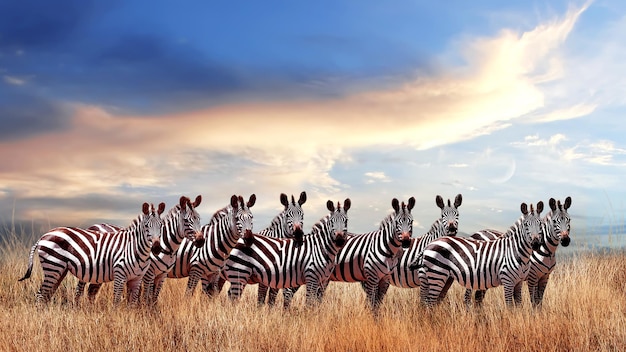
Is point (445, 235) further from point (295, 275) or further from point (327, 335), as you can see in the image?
point (327, 335)

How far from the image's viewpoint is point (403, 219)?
13.0 metres

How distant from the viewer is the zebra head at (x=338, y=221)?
42.1ft

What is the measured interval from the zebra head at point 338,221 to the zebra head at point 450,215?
2.87 metres

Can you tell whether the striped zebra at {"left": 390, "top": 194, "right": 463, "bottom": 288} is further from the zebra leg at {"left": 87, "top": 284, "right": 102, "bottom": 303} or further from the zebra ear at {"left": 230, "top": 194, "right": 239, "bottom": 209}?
the zebra leg at {"left": 87, "top": 284, "right": 102, "bottom": 303}

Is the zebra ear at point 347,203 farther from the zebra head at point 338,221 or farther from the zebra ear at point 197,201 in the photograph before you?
the zebra ear at point 197,201

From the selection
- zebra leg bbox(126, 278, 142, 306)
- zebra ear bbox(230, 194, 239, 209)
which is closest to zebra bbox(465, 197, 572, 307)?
zebra ear bbox(230, 194, 239, 209)

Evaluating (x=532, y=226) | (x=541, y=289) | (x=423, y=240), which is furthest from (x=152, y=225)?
(x=541, y=289)

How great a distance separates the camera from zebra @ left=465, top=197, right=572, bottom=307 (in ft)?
42.4

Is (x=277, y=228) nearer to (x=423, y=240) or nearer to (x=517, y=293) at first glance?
(x=423, y=240)

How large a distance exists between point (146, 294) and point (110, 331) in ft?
5.92

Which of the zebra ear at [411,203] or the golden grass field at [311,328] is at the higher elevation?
the zebra ear at [411,203]

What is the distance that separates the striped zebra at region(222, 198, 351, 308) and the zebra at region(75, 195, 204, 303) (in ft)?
4.52

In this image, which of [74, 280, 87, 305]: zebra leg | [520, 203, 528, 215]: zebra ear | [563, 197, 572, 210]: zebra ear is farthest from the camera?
[74, 280, 87, 305]: zebra leg

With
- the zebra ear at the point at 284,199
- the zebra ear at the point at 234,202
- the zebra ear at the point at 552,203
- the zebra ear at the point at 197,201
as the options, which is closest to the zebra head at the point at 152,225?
the zebra ear at the point at 197,201
